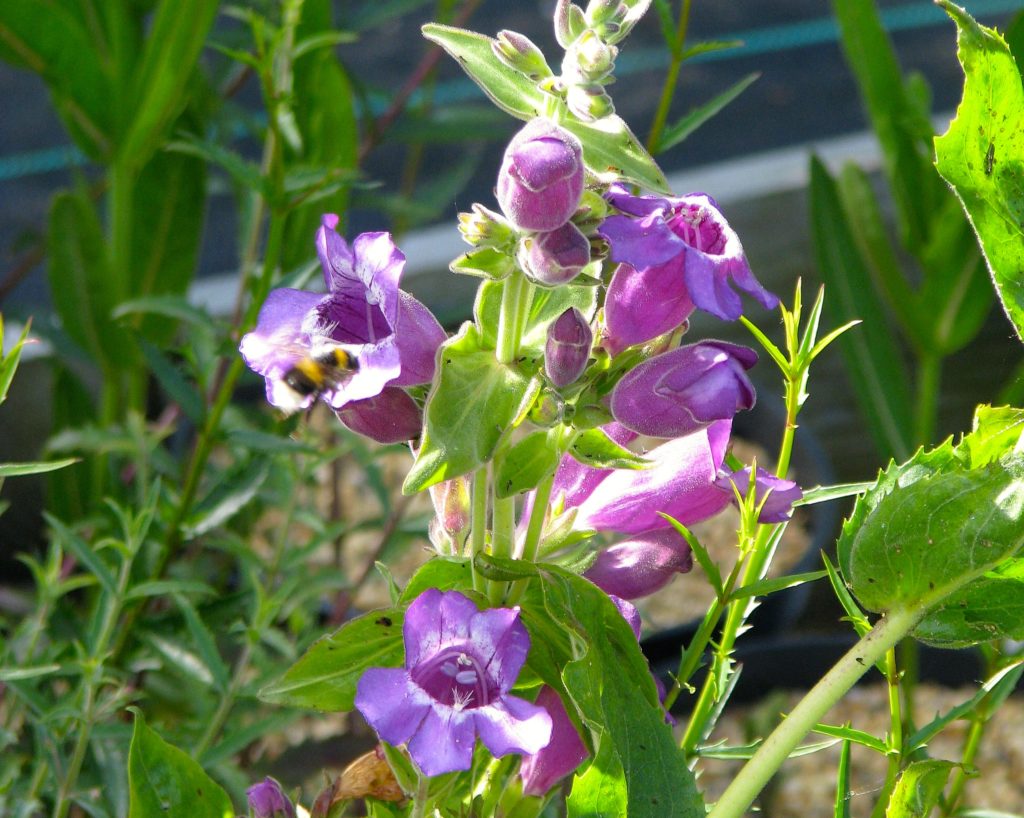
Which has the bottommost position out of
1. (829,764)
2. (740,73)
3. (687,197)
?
(829,764)

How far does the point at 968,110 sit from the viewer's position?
1.39 feet

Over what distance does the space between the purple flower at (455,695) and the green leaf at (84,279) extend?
0.76 meters

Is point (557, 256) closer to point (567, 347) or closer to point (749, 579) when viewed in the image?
point (567, 347)

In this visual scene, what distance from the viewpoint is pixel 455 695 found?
0.45 m

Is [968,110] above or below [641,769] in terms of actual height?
above

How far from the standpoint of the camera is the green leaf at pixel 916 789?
1.36 ft

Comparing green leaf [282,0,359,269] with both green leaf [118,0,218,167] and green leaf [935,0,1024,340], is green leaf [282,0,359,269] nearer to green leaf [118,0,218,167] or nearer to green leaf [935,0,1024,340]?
green leaf [118,0,218,167]

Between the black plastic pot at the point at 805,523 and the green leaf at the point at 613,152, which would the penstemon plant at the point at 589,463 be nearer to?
the green leaf at the point at 613,152

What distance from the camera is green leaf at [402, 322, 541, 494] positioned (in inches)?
16.6

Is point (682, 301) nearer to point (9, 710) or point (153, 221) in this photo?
point (9, 710)

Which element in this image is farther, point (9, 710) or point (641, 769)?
point (9, 710)

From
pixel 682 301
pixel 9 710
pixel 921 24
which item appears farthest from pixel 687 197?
pixel 921 24

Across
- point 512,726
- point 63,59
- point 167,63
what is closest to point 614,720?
point 512,726

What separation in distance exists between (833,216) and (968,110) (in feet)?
3.16
